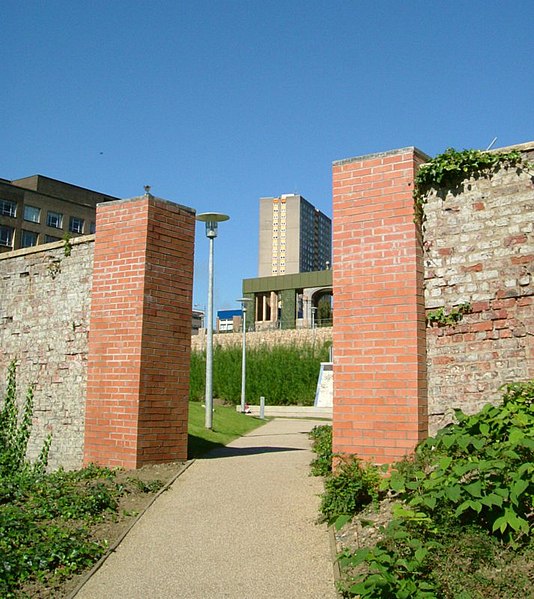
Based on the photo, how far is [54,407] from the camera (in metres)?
9.76

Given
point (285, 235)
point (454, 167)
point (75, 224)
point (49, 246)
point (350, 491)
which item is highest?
point (285, 235)

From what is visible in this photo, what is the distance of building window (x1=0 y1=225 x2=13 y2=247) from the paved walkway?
5610cm

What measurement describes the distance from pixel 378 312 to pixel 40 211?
61.2m

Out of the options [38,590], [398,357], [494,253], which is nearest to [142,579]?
[38,590]

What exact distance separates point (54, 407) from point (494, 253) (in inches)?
265

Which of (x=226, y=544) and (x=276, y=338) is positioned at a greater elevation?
(x=276, y=338)

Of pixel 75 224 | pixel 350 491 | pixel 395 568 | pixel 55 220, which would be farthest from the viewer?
pixel 75 224

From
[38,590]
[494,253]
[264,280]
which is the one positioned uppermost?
[264,280]

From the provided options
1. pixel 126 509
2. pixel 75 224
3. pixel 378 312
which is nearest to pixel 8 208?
pixel 75 224

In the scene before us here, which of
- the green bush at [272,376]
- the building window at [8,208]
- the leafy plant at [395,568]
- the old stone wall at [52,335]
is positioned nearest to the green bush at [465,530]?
the leafy plant at [395,568]

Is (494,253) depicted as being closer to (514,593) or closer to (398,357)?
(398,357)

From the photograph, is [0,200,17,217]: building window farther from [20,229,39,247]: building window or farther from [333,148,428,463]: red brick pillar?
[333,148,428,463]: red brick pillar

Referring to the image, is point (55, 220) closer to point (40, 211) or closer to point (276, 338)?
point (40, 211)

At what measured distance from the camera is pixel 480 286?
6535 millimetres
